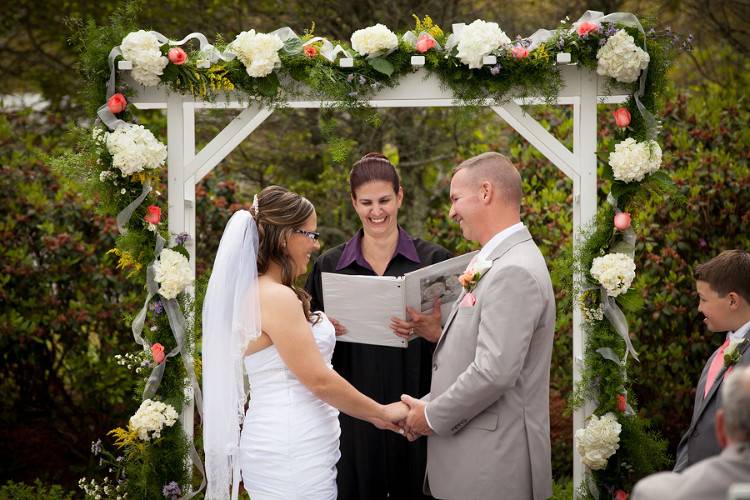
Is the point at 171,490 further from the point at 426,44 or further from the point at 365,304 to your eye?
the point at 426,44

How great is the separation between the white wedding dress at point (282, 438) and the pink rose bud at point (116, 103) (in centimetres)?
175

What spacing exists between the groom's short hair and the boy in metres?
0.91

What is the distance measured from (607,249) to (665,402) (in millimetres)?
2270

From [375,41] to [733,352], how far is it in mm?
2334

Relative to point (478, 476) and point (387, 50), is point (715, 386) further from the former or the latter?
point (387, 50)

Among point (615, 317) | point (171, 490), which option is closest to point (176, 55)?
point (171, 490)

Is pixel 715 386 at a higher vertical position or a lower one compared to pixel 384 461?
higher

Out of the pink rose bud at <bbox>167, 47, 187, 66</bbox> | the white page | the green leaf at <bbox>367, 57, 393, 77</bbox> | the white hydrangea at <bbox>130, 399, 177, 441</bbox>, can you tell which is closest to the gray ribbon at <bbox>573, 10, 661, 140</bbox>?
the green leaf at <bbox>367, 57, 393, 77</bbox>

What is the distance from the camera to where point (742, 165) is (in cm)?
659

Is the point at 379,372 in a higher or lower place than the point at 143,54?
lower

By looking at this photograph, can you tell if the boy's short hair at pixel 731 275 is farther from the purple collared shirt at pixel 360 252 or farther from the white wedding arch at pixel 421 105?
the purple collared shirt at pixel 360 252

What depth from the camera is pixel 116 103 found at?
4.70 metres

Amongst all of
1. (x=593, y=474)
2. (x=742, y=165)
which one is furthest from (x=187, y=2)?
(x=593, y=474)

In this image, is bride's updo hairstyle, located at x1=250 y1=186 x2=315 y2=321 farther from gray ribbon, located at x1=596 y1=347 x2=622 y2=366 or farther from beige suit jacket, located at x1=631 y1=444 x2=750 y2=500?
beige suit jacket, located at x1=631 y1=444 x2=750 y2=500
